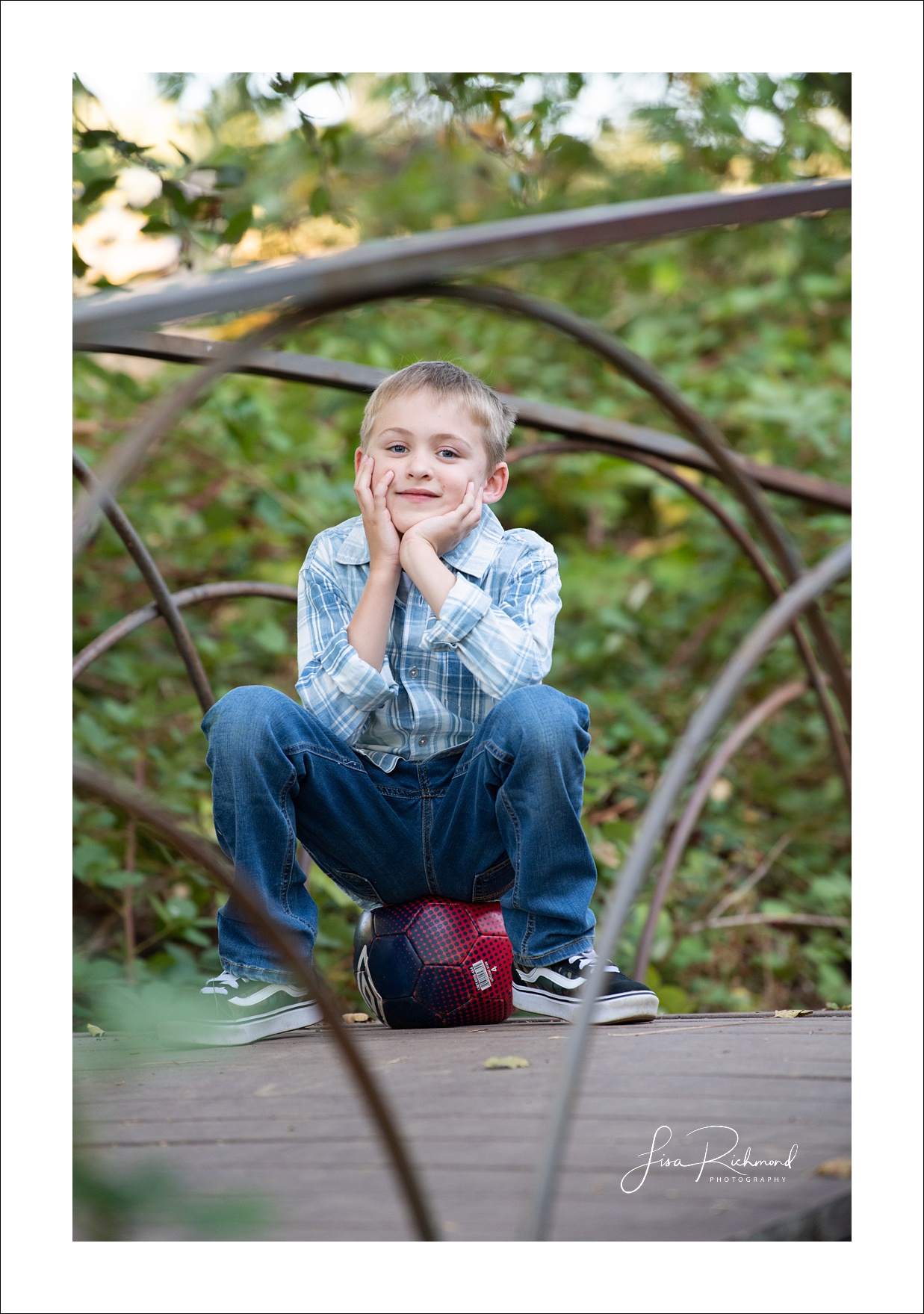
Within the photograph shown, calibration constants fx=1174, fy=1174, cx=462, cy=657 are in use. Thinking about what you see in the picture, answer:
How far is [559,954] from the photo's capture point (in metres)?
1.24

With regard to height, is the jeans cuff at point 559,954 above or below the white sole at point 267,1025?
above

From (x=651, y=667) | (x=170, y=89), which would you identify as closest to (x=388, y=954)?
(x=170, y=89)

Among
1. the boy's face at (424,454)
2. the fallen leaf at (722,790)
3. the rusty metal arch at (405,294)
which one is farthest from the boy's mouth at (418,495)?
the fallen leaf at (722,790)

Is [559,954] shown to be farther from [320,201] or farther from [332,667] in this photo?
[320,201]

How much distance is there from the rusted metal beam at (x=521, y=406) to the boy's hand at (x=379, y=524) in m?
0.19

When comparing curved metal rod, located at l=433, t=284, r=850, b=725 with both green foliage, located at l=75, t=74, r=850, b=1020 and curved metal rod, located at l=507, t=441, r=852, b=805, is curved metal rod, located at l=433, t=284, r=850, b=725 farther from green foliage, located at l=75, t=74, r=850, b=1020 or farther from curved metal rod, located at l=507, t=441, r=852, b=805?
green foliage, located at l=75, t=74, r=850, b=1020

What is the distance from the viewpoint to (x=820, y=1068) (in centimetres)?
101

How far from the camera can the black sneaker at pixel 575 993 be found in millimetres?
1187

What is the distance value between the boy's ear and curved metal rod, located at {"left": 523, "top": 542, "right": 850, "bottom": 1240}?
53cm

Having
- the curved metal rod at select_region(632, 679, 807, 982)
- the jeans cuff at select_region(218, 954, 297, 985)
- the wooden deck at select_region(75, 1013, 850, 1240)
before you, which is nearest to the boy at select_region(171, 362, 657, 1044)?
the jeans cuff at select_region(218, 954, 297, 985)

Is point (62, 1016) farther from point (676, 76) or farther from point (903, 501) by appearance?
point (676, 76)

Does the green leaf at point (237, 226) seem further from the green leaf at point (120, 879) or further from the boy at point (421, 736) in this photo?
the green leaf at point (120, 879)

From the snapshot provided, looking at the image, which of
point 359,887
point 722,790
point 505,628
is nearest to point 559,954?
point 359,887

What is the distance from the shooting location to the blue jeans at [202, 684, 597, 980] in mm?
1210
